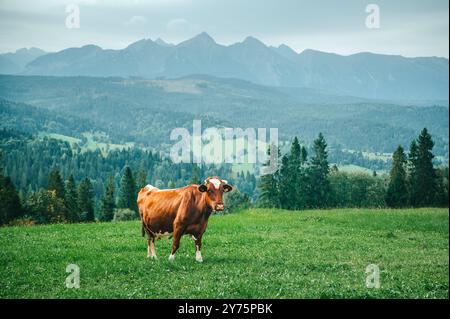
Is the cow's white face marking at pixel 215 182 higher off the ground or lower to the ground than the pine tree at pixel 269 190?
higher

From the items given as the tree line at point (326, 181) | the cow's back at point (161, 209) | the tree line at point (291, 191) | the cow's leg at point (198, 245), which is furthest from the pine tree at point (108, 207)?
the cow's leg at point (198, 245)

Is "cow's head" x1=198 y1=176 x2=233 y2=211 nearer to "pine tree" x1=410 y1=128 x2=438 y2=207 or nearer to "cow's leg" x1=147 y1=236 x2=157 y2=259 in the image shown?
"cow's leg" x1=147 y1=236 x2=157 y2=259

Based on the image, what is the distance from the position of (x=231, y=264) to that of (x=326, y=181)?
7140 cm

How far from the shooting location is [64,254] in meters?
20.4

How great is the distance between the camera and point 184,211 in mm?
18031

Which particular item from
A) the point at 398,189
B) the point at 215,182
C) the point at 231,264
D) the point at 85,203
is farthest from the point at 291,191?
the point at 215,182

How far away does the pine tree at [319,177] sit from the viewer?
86562mm

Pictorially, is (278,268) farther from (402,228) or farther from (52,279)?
(402,228)

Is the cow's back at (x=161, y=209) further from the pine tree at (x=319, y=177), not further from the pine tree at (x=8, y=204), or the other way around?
the pine tree at (x=319, y=177)

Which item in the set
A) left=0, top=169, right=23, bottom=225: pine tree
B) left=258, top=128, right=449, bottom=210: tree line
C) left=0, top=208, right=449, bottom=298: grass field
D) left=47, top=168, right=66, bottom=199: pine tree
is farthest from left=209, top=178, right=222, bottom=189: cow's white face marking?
left=47, top=168, right=66, bottom=199: pine tree

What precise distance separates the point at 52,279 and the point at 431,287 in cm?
1256

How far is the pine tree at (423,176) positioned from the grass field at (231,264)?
49698 millimetres

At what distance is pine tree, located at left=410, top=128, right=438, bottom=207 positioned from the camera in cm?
7762
